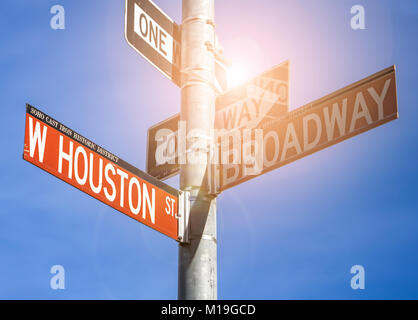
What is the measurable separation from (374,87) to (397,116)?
0.35 meters

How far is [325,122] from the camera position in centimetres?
509

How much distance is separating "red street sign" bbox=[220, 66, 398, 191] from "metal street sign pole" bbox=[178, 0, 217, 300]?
1.03 feet

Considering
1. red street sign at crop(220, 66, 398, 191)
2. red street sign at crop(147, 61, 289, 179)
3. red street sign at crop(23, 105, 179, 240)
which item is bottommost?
red street sign at crop(23, 105, 179, 240)

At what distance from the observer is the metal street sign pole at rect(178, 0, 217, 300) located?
5.41 meters

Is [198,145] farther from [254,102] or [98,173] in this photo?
[98,173]

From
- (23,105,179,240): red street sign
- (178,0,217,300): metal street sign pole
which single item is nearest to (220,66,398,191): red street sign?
(178,0,217,300): metal street sign pole

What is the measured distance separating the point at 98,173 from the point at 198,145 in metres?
1.19

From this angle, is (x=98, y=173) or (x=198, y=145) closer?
(x=98, y=173)

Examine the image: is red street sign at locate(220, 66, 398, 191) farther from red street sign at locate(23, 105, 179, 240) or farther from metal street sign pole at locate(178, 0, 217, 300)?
red street sign at locate(23, 105, 179, 240)

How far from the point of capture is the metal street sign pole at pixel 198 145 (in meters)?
5.41

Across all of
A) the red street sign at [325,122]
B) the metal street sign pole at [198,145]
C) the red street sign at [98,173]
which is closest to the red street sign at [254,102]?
the metal street sign pole at [198,145]

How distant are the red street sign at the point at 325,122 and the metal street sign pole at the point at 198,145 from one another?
313 millimetres

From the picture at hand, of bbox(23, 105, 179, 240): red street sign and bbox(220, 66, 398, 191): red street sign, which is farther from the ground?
bbox(220, 66, 398, 191): red street sign

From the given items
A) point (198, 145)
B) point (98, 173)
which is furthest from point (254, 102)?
point (98, 173)
